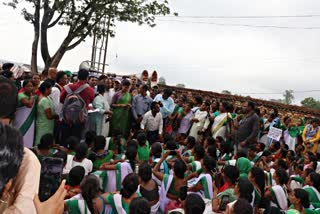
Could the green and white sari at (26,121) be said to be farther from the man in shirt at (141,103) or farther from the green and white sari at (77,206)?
the man in shirt at (141,103)

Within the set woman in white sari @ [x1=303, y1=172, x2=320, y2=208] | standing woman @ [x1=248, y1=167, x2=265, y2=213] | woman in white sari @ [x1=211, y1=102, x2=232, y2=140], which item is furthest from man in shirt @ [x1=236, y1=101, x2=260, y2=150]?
standing woman @ [x1=248, y1=167, x2=265, y2=213]

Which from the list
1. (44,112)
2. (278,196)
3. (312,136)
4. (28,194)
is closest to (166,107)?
(44,112)

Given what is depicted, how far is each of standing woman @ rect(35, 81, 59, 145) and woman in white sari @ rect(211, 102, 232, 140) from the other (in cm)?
348

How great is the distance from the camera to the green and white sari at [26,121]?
5.66m

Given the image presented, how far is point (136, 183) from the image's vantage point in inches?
149

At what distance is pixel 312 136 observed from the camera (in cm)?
934

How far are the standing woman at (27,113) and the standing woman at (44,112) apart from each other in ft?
0.28

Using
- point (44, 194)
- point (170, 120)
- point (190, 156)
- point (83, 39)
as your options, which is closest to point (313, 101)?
point (83, 39)

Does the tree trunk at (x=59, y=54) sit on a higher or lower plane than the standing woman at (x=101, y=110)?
higher

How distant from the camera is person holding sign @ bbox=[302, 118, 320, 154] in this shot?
30.1 feet

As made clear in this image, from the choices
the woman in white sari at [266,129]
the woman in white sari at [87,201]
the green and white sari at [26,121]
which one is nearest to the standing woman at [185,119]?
the woman in white sari at [266,129]

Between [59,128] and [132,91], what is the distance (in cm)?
250

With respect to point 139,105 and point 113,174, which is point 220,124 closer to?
point 139,105

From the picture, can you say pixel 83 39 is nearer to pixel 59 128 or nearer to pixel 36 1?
pixel 36 1
